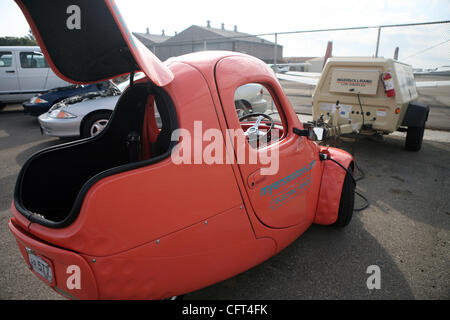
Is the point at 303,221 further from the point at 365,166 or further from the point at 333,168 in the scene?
the point at 365,166

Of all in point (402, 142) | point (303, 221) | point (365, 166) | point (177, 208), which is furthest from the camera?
point (402, 142)

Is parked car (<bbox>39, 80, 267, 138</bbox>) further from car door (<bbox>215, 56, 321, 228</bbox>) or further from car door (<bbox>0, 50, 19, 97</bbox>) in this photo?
car door (<bbox>0, 50, 19, 97</bbox>)

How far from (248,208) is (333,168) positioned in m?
1.24

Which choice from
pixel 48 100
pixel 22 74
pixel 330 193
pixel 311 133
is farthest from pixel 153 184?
pixel 22 74

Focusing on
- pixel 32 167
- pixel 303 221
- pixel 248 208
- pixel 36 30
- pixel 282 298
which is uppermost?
pixel 36 30

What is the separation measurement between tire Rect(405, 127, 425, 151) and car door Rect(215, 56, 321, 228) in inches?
163

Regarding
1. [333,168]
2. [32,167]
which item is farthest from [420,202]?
[32,167]

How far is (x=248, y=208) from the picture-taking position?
1.85 metres

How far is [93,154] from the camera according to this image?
92.4 inches

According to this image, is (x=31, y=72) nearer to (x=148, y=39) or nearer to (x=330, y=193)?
(x=330, y=193)

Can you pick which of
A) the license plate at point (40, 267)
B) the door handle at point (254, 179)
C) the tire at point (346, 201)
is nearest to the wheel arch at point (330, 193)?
the tire at point (346, 201)

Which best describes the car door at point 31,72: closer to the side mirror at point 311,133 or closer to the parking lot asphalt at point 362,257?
the parking lot asphalt at point 362,257

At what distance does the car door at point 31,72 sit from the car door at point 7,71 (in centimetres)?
19

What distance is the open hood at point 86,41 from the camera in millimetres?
1376
